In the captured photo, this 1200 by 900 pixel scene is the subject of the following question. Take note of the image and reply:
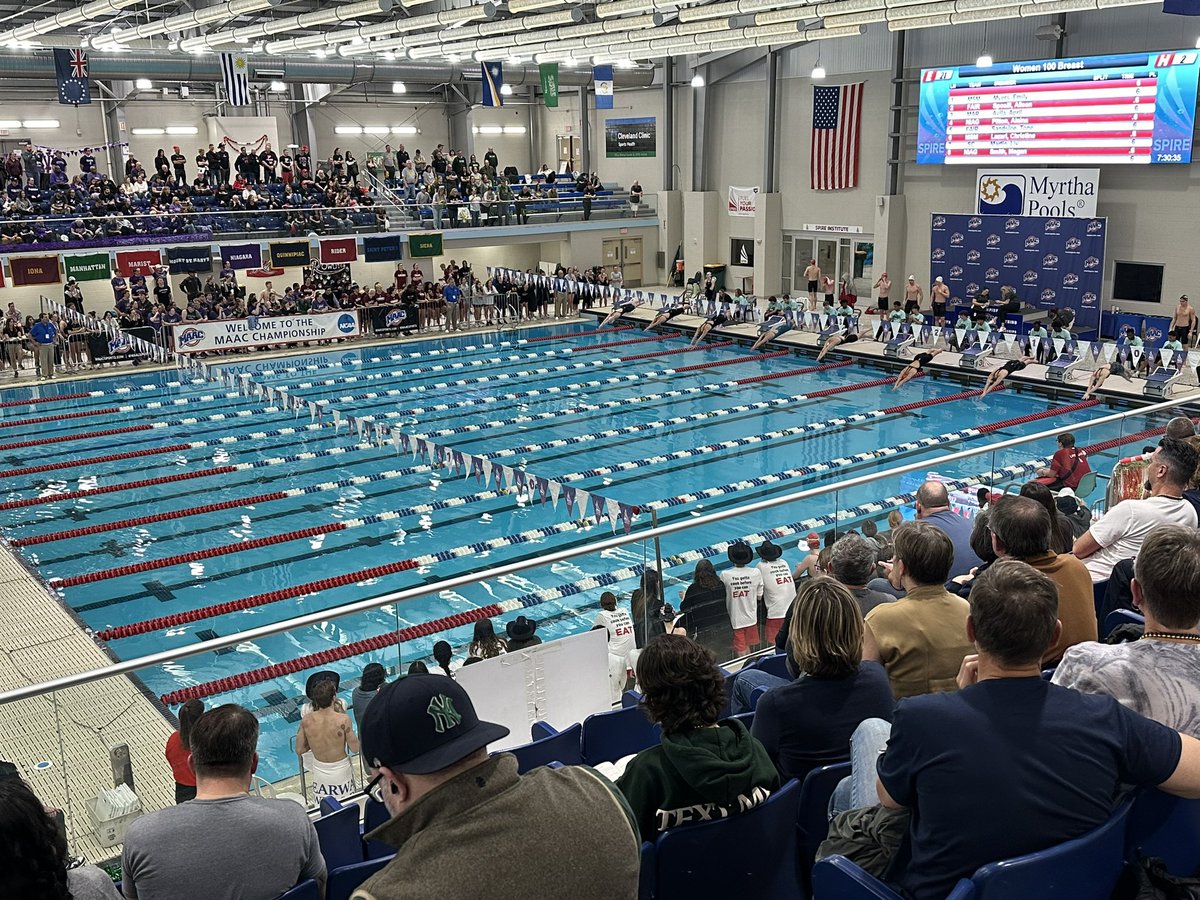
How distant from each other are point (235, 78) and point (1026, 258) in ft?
51.2

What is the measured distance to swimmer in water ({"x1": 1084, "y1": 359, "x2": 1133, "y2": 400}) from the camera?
1609 cm

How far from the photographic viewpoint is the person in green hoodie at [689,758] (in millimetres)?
2449

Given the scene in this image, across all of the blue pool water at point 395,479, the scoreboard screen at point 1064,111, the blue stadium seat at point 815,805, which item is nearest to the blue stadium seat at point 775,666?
the blue pool water at point 395,479

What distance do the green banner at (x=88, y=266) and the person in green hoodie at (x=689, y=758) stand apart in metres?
20.9

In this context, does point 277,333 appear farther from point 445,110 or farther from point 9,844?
point 9,844

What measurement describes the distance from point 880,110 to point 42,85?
20408 millimetres

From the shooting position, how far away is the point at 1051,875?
6.72 feet

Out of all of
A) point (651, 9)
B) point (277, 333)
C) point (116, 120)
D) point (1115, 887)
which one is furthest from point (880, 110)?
point (1115, 887)

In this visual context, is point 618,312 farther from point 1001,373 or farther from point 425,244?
point 1001,373

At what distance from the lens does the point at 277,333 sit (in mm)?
21531

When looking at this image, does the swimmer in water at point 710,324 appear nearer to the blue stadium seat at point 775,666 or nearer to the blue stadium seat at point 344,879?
the blue stadium seat at point 775,666

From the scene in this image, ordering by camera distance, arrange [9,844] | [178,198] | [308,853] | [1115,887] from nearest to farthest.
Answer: [9,844]
[1115,887]
[308,853]
[178,198]

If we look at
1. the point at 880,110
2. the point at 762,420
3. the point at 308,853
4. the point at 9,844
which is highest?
the point at 880,110

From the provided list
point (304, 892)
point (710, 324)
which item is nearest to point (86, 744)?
point (304, 892)
